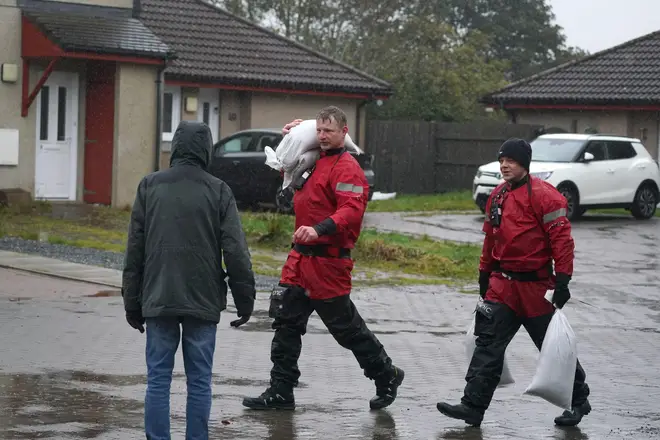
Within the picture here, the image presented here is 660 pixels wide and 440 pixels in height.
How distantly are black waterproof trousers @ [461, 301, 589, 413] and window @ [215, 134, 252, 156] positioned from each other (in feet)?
55.6

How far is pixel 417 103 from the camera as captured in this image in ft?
124

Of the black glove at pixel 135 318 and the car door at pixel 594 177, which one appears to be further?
the car door at pixel 594 177

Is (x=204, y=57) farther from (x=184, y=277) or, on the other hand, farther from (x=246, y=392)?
(x=184, y=277)

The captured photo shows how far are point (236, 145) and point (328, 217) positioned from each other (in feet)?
56.4

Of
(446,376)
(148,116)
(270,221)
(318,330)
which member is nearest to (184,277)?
(446,376)

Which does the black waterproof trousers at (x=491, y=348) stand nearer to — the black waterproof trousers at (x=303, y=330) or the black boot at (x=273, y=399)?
the black waterproof trousers at (x=303, y=330)

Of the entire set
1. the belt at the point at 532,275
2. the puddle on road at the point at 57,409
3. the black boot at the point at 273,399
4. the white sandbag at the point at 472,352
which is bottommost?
the puddle on road at the point at 57,409

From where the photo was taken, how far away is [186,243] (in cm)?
661

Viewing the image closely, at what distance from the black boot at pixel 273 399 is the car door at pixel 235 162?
52.4 feet

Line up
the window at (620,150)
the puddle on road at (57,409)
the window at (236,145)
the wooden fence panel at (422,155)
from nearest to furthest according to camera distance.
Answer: the puddle on road at (57,409), the window at (236,145), the window at (620,150), the wooden fence panel at (422,155)

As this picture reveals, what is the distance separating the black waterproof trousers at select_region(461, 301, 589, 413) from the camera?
8.00m

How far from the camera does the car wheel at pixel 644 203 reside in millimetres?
26531

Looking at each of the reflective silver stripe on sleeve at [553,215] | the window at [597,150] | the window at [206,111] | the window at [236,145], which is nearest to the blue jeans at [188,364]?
the reflective silver stripe on sleeve at [553,215]

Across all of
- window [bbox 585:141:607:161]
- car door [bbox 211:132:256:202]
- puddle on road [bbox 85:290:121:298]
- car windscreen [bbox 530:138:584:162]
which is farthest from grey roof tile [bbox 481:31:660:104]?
puddle on road [bbox 85:290:121:298]
